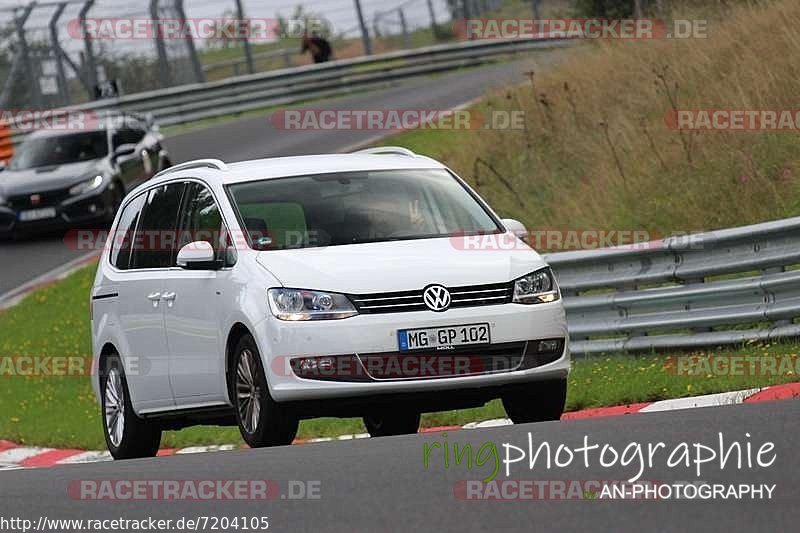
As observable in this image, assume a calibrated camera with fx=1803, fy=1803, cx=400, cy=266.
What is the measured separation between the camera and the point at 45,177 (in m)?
24.6

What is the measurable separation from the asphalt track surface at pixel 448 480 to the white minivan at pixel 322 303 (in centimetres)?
46

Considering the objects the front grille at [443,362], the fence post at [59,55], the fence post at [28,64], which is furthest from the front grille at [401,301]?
the fence post at [28,64]

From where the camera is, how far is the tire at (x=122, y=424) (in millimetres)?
11547

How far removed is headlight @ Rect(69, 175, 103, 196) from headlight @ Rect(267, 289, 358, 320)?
1536cm

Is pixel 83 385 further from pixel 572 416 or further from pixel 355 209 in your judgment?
pixel 355 209

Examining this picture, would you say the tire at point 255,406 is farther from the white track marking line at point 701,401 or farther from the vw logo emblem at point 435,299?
the white track marking line at point 701,401

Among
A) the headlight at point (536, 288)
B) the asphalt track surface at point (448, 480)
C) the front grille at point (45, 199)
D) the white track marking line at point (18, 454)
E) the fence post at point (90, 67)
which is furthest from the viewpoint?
the fence post at point (90, 67)

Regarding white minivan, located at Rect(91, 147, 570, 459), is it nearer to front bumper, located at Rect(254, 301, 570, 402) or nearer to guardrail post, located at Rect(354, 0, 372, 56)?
front bumper, located at Rect(254, 301, 570, 402)

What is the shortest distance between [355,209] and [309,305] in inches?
44.8

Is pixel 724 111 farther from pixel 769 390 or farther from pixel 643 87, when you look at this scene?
pixel 769 390

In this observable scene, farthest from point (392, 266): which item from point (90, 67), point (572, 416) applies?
point (90, 67)

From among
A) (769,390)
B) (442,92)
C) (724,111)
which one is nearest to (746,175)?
(724,111)

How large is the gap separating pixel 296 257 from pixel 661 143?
345 inches

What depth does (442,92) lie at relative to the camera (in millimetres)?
35344
